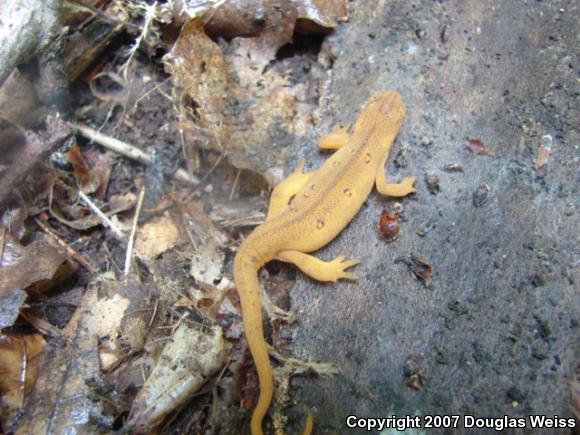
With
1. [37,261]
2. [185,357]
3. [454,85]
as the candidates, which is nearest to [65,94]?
[37,261]

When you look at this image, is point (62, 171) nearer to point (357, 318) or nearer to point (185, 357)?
point (185, 357)

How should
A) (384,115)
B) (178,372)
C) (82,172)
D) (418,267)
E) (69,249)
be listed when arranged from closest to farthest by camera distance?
1. (178,372)
2. (418,267)
3. (69,249)
4. (384,115)
5. (82,172)

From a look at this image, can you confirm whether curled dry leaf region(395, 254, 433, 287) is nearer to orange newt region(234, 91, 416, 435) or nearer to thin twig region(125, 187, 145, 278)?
orange newt region(234, 91, 416, 435)

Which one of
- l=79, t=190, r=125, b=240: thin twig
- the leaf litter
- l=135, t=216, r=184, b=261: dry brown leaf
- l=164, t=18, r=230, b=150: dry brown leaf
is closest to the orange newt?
the leaf litter

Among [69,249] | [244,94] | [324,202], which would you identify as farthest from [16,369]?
[244,94]

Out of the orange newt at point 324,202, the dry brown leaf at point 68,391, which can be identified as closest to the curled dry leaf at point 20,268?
the dry brown leaf at point 68,391

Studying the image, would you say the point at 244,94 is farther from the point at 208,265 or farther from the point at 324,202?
the point at 208,265

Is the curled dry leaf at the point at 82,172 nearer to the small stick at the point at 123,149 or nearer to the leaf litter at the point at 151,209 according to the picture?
the leaf litter at the point at 151,209
